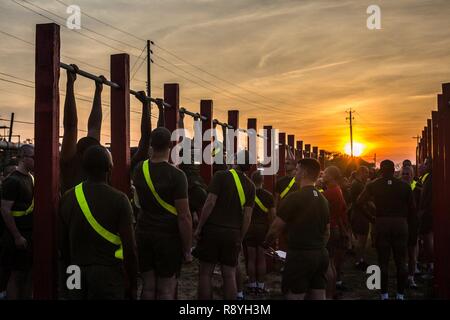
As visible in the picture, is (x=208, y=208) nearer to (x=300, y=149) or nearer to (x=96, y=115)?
(x=96, y=115)

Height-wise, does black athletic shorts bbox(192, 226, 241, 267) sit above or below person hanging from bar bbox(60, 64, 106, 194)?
below

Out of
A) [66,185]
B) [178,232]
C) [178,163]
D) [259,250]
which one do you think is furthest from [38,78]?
[259,250]

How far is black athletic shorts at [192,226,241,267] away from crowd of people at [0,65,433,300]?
1 cm

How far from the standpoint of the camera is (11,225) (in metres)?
5.41

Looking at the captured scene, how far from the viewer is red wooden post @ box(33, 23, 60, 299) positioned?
4.23m

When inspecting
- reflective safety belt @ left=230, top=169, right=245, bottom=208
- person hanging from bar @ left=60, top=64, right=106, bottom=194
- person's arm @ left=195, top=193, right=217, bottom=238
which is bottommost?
person's arm @ left=195, top=193, right=217, bottom=238

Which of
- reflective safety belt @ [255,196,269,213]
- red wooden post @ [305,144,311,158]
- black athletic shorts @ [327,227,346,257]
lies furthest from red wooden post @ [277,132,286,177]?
black athletic shorts @ [327,227,346,257]

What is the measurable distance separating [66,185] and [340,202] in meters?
3.80

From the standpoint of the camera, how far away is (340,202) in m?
6.80

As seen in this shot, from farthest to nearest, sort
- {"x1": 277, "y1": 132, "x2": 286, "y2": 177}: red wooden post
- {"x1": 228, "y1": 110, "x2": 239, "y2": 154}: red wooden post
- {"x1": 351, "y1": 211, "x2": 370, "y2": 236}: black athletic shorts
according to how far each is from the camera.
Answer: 1. {"x1": 277, "y1": 132, "x2": 286, "y2": 177}: red wooden post
2. {"x1": 228, "y1": 110, "x2": 239, "y2": 154}: red wooden post
3. {"x1": 351, "y1": 211, "x2": 370, "y2": 236}: black athletic shorts

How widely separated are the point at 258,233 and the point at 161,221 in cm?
344

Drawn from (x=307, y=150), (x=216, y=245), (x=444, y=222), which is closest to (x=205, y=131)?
(x=216, y=245)

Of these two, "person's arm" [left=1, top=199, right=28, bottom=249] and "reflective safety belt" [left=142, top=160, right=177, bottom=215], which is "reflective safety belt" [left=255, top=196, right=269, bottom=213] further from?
"person's arm" [left=1, top=199, right=28, bottom=249]

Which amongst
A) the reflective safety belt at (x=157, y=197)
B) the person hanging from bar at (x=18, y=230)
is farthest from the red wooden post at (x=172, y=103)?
the reflective safety belt at (x=157, y=197)
